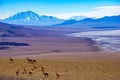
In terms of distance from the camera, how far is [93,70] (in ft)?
72.0

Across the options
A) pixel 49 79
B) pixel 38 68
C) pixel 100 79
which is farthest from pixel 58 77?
pixel 38 68

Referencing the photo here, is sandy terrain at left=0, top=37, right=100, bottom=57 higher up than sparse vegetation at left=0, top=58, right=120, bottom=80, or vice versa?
sparse vegetation at left=0, top=58, right=120, bottom=80

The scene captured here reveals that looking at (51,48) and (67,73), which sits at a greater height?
(67,73)

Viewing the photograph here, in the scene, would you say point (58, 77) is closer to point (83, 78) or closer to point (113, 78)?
point (83, 78)

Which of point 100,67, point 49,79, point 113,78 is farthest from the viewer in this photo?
point 100,67

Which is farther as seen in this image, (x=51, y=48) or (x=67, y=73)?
(x=51, y=48)

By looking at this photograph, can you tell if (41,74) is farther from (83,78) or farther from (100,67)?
(100,67)

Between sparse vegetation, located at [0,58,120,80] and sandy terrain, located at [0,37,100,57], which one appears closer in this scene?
sparse vegetation, located at [0,58,120,80]

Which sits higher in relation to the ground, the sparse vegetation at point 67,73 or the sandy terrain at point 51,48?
the sparse vegetation at point 67,73

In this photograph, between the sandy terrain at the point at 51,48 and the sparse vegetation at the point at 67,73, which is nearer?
the sparse vegetation at the point at 67,73

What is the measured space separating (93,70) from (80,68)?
4.04ft

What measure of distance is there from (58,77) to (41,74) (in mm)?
1769

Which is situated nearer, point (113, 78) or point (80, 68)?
point (113, 78)

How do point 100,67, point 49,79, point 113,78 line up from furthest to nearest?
point 100,67, point 113,78, point 49,79
